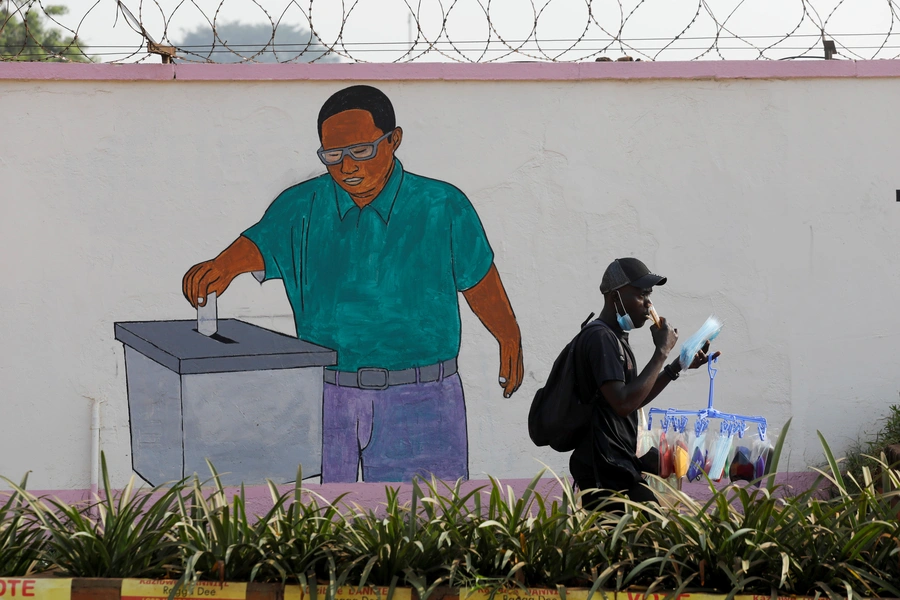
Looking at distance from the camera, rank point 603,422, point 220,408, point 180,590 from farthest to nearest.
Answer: point 220,408
point 603,422
point 180,590

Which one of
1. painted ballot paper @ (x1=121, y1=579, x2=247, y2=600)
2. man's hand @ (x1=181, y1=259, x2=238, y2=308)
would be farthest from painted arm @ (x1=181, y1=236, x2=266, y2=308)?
painted ballot paper @ (x1=121, y1=579, x2=247, y2=600)

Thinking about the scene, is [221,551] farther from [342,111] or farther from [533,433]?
[342,111]

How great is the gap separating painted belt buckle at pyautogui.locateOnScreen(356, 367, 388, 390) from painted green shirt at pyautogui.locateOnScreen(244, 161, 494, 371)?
0.11 ft

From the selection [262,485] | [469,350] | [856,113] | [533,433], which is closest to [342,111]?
[469,350]

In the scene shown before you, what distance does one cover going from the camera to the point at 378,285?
6055 millimetres

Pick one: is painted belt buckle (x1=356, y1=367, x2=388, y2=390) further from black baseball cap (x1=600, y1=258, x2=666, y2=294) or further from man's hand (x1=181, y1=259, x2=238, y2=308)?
black baseball cap (x1=600, y1=258, x2=666, y2=294)

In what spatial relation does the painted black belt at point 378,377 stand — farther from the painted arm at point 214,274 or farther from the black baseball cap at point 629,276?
the black baseball cap at point 629,276

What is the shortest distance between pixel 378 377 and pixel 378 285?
580 mm

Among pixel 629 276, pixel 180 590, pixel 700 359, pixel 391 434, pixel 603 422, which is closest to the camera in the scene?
pixel 180 590

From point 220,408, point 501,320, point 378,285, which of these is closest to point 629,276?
point 501,320

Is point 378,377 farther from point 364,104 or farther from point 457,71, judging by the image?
point 457,71

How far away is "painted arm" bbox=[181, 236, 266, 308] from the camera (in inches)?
236

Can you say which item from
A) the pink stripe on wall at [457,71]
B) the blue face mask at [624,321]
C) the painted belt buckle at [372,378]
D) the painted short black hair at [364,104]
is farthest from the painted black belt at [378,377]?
the blue face mask at [624,321]

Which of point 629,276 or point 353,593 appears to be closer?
point 353,593
